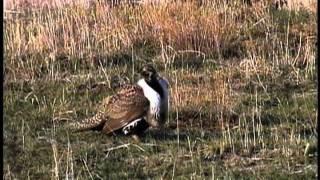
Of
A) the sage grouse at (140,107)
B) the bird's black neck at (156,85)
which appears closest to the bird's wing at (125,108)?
the sage grouse at (140,107)

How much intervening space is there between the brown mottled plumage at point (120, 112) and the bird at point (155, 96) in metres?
0.05

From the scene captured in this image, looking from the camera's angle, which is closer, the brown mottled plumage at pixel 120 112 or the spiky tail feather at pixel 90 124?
the brown mottled plumage at pixel 120 112

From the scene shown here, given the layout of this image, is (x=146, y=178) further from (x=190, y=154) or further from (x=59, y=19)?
(x=59, y=19)

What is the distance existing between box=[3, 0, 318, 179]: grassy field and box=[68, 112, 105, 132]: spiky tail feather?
8cm

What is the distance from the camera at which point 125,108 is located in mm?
6246

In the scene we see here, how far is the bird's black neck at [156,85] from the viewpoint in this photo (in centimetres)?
611

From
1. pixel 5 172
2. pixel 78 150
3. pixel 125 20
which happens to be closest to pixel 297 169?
pixel 78 150

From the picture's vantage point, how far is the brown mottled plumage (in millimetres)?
6170

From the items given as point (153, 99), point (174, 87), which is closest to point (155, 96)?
point (153, 99)

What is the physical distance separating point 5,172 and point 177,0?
5.59 metres

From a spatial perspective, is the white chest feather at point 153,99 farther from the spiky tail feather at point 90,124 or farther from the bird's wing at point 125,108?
the spiky tail feather at point 90,124

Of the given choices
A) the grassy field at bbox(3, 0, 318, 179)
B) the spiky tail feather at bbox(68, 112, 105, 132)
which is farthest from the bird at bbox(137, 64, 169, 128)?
the spiky tail feather at bbox(68, 112, 105, 132)

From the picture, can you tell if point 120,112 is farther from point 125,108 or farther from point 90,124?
point 90,124

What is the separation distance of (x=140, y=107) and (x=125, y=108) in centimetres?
15
